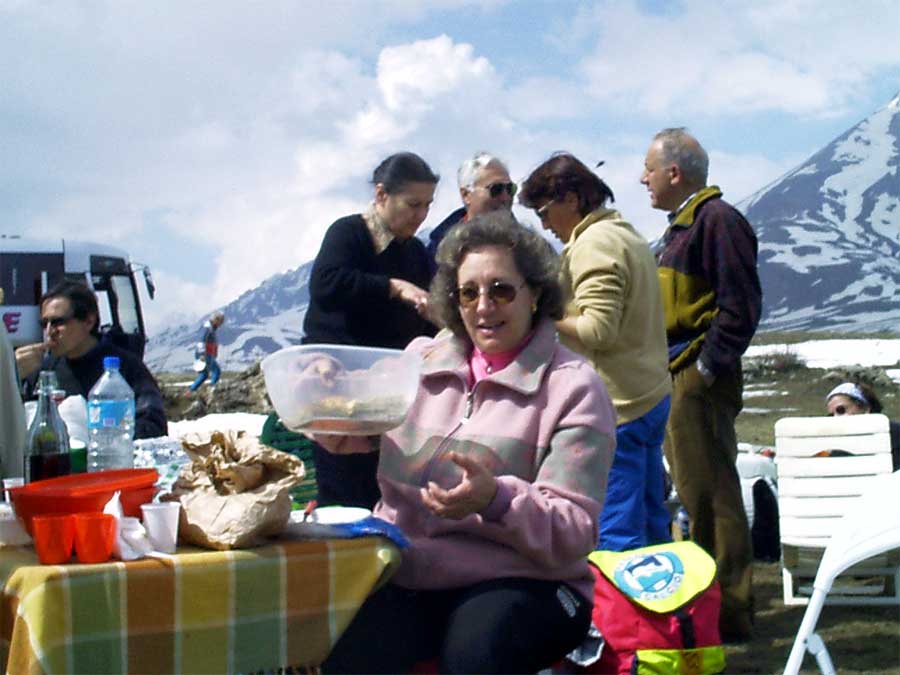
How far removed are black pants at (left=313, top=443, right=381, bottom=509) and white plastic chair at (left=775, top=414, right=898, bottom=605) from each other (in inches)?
87.5

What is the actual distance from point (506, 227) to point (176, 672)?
115cm

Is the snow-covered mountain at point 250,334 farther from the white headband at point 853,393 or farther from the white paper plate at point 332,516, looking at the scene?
the white headband at point 853,393

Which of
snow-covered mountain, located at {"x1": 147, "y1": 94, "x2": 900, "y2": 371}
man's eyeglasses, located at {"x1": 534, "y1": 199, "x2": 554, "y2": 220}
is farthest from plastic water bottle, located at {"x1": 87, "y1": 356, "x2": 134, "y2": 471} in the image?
snow-covered mountain, located at {"x1": 147, "y1": 94, "x2": 900, "y2": 371}

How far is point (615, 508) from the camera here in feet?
12.0

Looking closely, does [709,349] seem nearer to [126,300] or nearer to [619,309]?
[619,309]

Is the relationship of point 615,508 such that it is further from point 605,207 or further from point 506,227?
point 506,227

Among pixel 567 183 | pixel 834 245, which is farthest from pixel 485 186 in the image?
pixel 834 245

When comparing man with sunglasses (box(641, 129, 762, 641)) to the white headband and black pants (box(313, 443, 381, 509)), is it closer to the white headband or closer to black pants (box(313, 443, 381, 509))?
black pants (box(313, 443, 381, 509))

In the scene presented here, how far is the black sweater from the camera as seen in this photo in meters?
3.54

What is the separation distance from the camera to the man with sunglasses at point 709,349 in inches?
162

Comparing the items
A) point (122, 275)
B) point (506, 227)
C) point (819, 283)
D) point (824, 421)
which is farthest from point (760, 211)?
point (506, 227)

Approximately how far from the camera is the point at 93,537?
5.77ft

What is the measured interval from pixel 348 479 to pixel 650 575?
93 cm

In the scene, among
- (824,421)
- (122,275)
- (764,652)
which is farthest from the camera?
(122,275)
